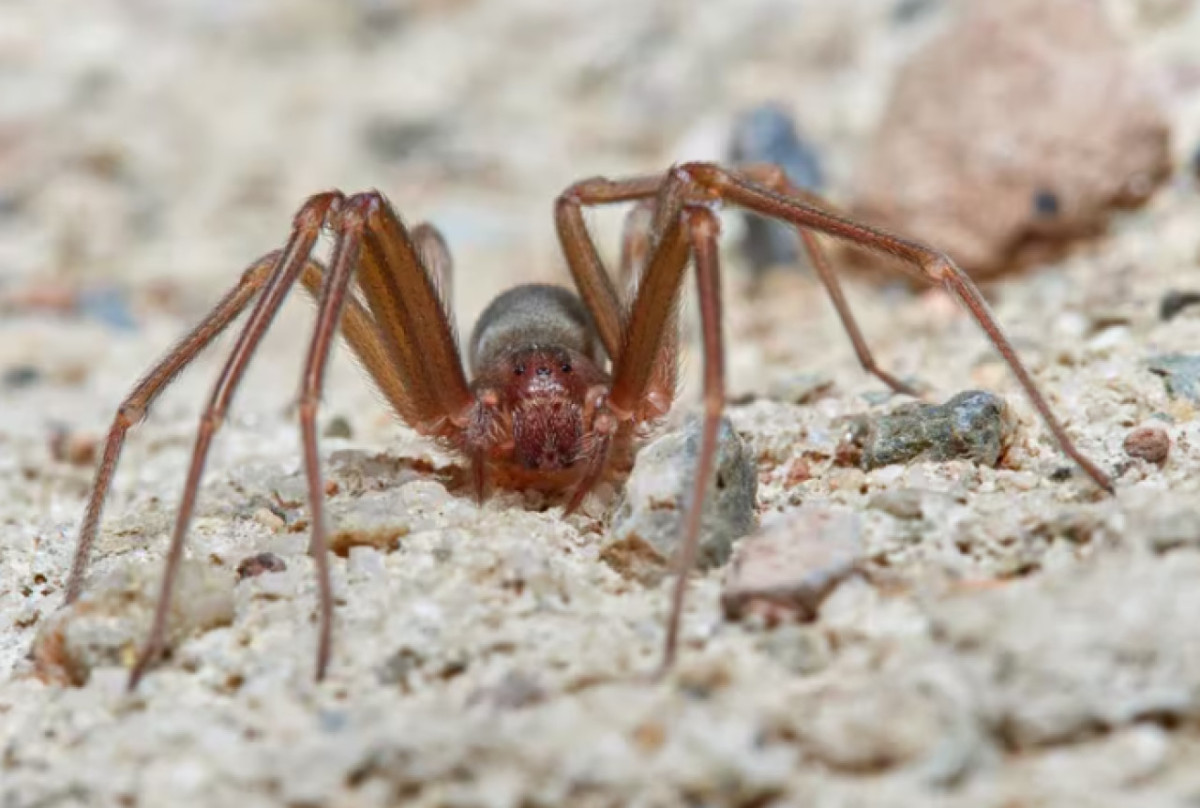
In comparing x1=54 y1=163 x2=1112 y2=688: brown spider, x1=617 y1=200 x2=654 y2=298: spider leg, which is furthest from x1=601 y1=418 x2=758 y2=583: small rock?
x1=617 y1=200 x2=654 y2=298: spider leg

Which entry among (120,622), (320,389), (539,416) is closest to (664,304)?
(539,416)

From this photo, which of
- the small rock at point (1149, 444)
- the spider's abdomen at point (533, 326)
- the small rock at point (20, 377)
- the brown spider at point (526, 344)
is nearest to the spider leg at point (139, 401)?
the brown spider at point (526, 344)

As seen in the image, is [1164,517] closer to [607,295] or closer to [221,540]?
[607,295]

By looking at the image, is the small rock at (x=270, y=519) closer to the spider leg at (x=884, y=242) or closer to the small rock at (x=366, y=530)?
the small rock at (x=366, y=530)

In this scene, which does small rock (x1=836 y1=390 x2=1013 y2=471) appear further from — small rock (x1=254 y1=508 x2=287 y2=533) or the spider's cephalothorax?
small rock (x1=254 y1=508 x2=287 y2=533)

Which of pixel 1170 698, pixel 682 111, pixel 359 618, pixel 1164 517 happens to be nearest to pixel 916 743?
pixel 1170 698
